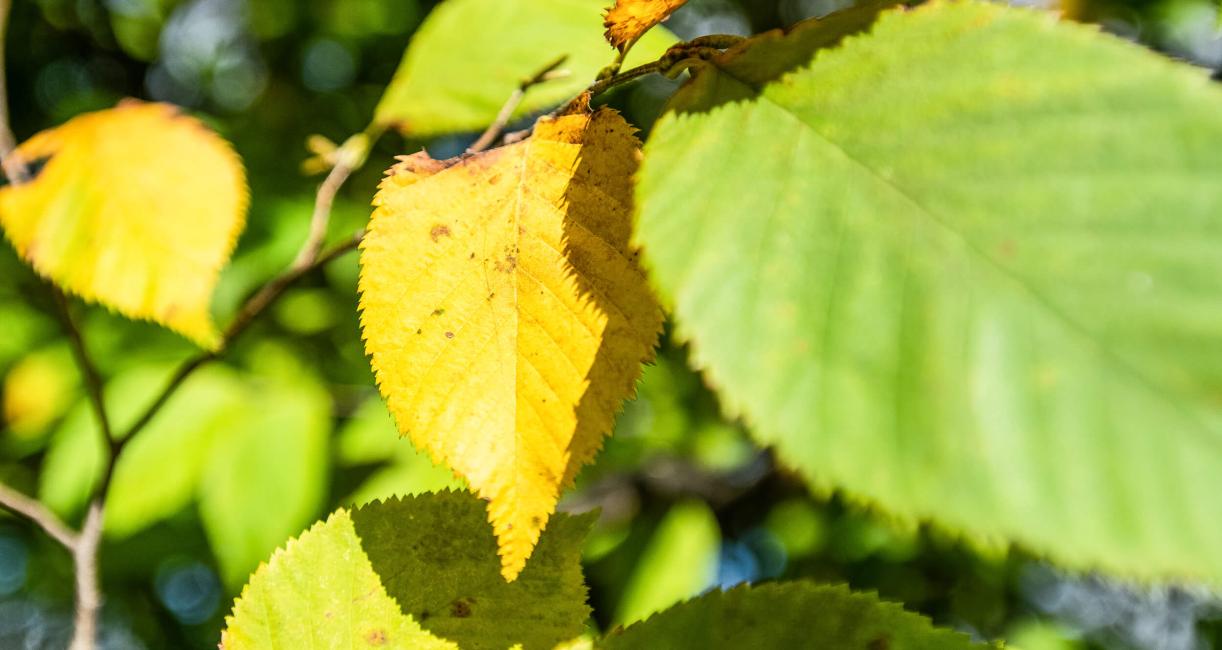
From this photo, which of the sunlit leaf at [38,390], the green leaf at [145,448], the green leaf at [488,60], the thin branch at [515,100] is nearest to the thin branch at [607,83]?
the thin branch at [515,100]

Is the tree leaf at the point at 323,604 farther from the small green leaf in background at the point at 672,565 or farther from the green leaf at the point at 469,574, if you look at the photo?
the small green leaf in background at the point at 672,565

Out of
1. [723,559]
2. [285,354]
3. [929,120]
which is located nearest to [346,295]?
[285,354]

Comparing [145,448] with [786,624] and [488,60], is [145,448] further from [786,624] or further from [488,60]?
[786,624]

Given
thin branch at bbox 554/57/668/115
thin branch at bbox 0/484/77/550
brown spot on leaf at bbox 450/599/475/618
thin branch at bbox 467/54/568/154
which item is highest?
thin branch at bbox 554/57/668/115

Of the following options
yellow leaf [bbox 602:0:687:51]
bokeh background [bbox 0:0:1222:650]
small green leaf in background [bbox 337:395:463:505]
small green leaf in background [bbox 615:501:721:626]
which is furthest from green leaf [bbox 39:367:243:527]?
yellow leaf [bbox 602:0:687:51]

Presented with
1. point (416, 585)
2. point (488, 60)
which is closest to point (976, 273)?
point (416, 585)

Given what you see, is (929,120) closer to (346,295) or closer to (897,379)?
(897,379)

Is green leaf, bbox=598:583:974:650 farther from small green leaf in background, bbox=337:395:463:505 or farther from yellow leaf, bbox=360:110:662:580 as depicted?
small green leaf in background, bbox=337:395:463:505

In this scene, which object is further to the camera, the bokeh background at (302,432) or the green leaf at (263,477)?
the bokeh background at (302,432)
